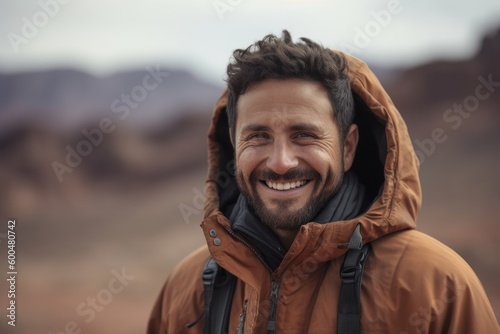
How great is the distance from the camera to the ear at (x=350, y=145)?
2338 mm

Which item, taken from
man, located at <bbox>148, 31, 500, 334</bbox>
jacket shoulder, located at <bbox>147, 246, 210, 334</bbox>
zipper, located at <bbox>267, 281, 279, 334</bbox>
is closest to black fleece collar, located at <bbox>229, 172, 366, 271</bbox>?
man, located at <bbox>148, 31, 500, 334</bbox>

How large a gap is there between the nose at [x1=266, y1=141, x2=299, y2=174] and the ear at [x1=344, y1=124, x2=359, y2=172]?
271 millimetres

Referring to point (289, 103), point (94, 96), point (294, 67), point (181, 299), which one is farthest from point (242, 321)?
point (94, 96)

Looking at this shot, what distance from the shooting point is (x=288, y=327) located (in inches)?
79.7

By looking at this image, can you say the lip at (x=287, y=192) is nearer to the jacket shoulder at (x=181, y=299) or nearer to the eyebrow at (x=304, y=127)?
the eyebrow at (x=304, y=127)

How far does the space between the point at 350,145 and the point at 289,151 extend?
1.07ft

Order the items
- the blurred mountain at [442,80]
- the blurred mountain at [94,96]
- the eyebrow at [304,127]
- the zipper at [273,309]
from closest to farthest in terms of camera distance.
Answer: the zipper at [273,309]
the eyebrow at [304,127]
the blurred mountain at [94,96]
the blurred mountain at [442,80]

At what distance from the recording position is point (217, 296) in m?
2.28

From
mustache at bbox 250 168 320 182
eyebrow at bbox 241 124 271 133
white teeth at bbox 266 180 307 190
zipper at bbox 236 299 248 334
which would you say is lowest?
zipper at bbox 236 299 248 334

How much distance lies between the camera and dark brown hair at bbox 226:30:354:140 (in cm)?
220

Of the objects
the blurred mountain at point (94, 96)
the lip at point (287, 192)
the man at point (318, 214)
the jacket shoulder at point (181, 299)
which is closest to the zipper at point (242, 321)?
the man at point (318, 214)

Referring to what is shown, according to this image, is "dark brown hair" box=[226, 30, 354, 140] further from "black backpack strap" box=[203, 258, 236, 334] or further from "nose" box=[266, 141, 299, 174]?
"black backpack strap" box=[203, 258, 236, 334]

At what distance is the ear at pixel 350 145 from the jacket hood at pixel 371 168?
7cm

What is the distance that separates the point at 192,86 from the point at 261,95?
42.7 ft
